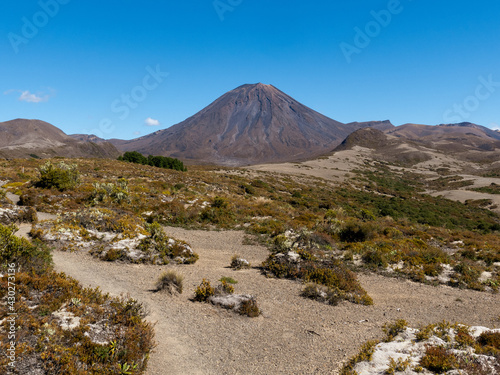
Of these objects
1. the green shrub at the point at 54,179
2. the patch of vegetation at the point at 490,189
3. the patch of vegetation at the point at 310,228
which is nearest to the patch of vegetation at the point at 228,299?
the patch of vegetation at the point at 310,228

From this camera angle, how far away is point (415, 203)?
42.2 metres

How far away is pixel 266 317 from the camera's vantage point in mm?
7688

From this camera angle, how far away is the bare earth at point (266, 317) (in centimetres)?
574

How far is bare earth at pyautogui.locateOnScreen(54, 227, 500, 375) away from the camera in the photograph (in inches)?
226

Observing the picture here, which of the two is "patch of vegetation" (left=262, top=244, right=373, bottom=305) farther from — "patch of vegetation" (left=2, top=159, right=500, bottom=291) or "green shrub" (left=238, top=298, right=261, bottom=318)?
"green shrub" (left=238, top=298, right=261, bottom=318)

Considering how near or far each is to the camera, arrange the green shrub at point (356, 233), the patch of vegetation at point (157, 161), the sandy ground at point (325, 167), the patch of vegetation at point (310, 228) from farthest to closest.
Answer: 1. the sandy ground at point (325, 167)
2. the patch of vegetation at point (157, 161)
3. the green shrub at point (356, 233)
4. the patch of vegetation at point (310, 228)

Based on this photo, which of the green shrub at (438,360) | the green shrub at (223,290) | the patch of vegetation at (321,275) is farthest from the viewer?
the patch of vegetation at (321,275)

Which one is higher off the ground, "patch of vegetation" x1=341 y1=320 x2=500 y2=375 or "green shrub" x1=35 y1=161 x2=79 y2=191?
"green shrub" x1=35 y1=161 x2=79 y2=191

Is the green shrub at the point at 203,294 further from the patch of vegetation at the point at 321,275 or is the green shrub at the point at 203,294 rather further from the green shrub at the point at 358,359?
the green shrub at the point at 358,359

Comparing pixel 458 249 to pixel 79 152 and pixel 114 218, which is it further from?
pixel 79 152

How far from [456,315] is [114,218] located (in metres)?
13.7

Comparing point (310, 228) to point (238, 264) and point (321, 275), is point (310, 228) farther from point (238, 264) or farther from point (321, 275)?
point (321, 275)

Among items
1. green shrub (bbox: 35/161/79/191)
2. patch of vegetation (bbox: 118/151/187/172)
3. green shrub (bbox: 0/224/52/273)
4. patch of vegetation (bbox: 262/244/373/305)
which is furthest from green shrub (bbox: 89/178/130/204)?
patch of vegetation (bbox: 118/151/187/172)

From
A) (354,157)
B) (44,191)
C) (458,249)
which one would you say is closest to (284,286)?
(458,249)
